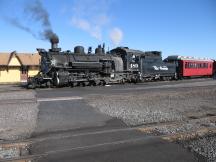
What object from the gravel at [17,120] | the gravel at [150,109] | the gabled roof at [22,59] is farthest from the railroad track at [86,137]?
the gabled roof at [22,59]

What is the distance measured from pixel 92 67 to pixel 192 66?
2070cm

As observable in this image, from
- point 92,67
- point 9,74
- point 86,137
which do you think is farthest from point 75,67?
point 9,74

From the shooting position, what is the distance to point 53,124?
1145 centimetres

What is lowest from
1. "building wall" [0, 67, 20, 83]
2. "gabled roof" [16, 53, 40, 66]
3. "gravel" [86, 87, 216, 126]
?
"gravel" [86, 87, 216, 126]

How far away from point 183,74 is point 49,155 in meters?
40.7

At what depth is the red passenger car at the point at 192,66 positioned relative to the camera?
46138mm

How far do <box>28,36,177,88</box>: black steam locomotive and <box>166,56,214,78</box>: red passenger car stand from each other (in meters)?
7.24

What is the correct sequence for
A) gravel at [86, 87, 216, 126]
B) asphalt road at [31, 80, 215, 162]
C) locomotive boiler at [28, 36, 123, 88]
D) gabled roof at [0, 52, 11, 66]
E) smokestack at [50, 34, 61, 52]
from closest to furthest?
asphalt road at [31, 80, 215, 162] < gravel at [86, 87, 216, 126] < locomotive boiler at [28, 36, 123, 88] < smokestack at [50, 34, 61, 52] < gabled roof at [0, 52, 11, 66]

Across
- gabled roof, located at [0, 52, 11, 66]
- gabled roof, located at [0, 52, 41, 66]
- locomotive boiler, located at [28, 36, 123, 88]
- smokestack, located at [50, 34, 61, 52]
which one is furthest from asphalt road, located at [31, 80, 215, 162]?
gabled roof, located at [0, 52, 41, 66]

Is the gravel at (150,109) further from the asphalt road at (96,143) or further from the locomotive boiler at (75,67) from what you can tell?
the locomotive boiler at (75,67)

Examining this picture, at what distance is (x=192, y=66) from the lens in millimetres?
48250

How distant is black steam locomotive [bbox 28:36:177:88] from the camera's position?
29.6m

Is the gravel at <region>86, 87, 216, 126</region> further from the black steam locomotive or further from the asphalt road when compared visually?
the black steam locomotive

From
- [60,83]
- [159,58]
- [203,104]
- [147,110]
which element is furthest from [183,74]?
[147,110]
